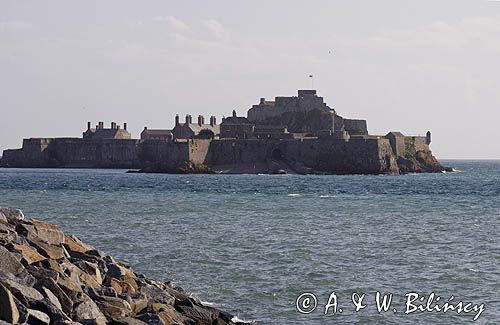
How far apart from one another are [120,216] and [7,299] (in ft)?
83.2

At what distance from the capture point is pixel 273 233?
28.2m

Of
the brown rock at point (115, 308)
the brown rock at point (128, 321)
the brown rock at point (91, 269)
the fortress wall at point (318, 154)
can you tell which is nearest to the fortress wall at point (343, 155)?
the fortress wall at point (318, 154)

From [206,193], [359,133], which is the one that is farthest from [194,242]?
[359,133]

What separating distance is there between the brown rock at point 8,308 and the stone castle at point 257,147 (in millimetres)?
85378

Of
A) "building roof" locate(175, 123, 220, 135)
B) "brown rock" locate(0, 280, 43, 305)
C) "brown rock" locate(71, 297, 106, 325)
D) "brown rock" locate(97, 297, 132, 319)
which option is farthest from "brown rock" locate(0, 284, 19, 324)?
"building roof" locate(175, 123, 220, 135)

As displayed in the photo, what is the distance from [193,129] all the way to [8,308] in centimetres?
10427

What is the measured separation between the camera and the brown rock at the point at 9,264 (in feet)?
37.6

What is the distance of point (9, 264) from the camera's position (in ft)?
37.9

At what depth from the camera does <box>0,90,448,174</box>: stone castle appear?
317 ft

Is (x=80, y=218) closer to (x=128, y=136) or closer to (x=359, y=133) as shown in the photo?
(x=359, y=133)

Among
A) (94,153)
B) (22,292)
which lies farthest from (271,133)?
(22,292)

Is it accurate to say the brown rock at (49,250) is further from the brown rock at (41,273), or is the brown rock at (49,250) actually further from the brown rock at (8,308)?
the brown rock at (8,308)

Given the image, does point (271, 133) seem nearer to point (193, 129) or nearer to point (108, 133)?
point (193, 129)

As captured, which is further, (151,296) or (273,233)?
(273,233)
